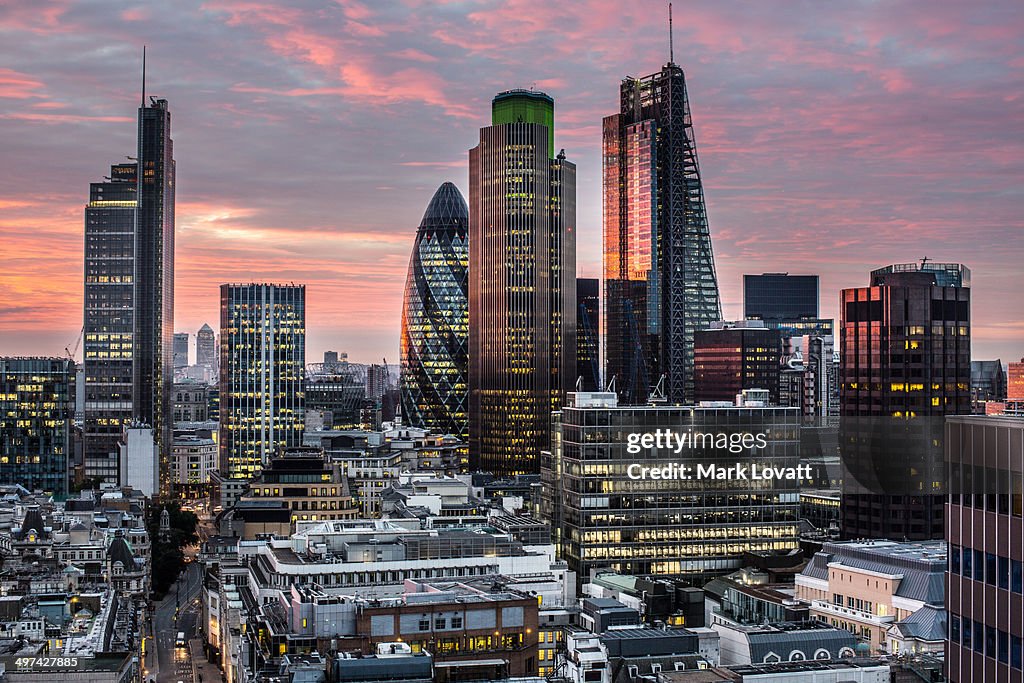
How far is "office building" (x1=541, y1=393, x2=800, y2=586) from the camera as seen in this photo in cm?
16612

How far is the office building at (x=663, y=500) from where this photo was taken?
166125 mm

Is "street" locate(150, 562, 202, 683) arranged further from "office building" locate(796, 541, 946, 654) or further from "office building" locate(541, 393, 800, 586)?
"office building" locate(796, 541, 946, 654)

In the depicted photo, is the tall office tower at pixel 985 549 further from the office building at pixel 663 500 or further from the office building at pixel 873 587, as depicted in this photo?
the office building at pixel 663 500

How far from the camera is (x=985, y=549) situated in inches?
1622

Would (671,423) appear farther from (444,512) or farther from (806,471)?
(444,512)

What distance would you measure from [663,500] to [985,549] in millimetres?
126833

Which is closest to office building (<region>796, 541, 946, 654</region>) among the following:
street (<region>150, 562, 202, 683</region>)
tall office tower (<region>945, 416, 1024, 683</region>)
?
street (<region>150, 562, 202, 683</region>)

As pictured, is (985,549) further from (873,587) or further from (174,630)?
(174,630)

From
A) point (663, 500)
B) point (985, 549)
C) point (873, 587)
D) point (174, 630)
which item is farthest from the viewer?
point (663, 500)

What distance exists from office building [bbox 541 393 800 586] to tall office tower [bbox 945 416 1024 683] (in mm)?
123398

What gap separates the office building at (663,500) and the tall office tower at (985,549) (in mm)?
123398

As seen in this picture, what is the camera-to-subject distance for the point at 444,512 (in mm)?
191875

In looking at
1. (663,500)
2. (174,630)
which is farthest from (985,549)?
(174,630)

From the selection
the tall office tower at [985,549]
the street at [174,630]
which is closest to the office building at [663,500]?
the street at [174,630]
